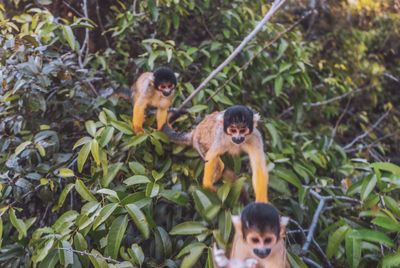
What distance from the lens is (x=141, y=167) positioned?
2502 mm

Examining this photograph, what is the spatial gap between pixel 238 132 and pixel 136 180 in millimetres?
676

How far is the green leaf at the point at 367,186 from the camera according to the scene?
249cm

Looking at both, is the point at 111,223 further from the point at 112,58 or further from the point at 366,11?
the point at 366,11

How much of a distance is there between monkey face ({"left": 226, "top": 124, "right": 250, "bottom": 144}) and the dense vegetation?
238 mm

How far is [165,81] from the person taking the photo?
308 centimetres

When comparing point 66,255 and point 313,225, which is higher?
point 66,255

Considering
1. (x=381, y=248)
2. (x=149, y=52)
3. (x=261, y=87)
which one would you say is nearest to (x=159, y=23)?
(x=149, y=52)

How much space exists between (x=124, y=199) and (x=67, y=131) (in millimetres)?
1235

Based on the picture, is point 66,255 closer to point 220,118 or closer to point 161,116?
point 220,118

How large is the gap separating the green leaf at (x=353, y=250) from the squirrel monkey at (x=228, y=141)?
1.77 feet

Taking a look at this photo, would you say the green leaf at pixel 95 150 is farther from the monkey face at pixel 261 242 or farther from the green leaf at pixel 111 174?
the monkey face at pixel 261 242

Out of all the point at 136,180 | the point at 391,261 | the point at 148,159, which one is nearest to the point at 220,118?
the point at 148,159

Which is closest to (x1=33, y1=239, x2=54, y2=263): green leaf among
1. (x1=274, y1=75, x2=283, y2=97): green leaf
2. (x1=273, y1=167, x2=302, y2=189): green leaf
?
(x1=273, y1=167, x2=302, y2=189): green leaf

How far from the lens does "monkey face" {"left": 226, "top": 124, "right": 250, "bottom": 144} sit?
2473mm
